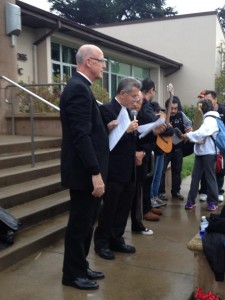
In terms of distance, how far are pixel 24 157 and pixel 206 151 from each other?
8.76ft

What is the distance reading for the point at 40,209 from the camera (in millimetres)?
4605

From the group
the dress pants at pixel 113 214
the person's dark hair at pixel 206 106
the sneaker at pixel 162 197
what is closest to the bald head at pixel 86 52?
the dress pants at pixel 113 214

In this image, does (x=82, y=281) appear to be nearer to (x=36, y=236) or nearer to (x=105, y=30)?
(x=36, y=236)

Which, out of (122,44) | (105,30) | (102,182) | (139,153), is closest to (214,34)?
(105,30)

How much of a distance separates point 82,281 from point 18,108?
545 centimetres

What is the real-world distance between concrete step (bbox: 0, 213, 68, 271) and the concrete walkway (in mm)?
66

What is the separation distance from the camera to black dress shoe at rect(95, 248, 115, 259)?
396 centimetres

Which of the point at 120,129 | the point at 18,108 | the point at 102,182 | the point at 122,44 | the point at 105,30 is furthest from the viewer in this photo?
the point at 105,30

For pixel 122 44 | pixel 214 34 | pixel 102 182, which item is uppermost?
pixel 214 34

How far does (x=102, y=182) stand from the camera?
3039mm

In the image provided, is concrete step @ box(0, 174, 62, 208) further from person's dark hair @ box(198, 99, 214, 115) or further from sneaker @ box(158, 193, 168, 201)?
person's dark hair @ box(198, 99, 214, 115)

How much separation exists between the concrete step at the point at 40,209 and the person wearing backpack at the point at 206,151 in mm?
2011

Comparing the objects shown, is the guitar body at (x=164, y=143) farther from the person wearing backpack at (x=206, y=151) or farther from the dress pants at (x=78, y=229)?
the dress pants at (x=78, y=229)

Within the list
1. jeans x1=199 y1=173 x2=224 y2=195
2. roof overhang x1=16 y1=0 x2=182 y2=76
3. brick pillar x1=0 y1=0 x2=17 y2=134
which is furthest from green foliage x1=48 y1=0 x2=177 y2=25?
jeans x1=199 y1=173 x2=224 y2=195
